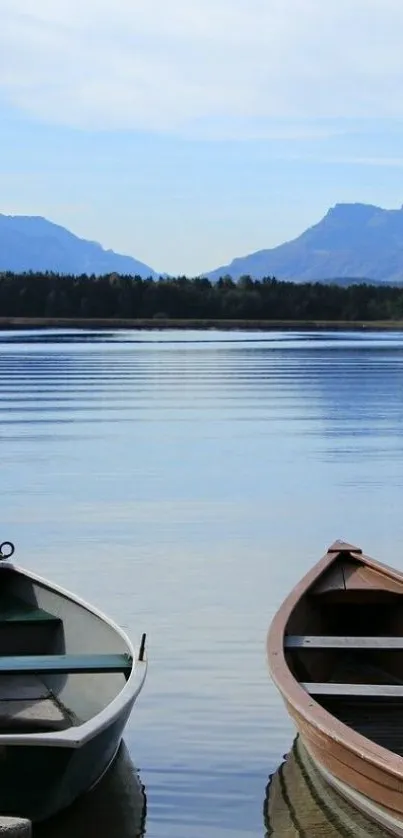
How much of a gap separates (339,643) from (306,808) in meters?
1.70

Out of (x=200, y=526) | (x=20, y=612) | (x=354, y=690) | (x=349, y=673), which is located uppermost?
(x=354, y=690)

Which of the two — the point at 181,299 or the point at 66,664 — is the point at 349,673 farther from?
the point at 181,299

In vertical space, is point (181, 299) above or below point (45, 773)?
below

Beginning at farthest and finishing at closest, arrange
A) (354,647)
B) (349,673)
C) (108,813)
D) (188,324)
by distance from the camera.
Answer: (188,324), (349,673), (354,647), (108,813)

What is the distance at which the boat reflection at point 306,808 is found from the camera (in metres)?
9.09

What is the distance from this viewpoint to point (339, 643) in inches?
436

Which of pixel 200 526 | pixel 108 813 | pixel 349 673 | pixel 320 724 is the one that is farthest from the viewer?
pixel 200 526

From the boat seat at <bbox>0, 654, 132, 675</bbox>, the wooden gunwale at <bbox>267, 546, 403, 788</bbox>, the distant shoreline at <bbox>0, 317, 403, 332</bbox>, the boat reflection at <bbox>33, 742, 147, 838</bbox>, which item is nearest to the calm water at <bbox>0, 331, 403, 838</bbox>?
the boat reflection at <bbox>33, 742, 147, 838</bbox>

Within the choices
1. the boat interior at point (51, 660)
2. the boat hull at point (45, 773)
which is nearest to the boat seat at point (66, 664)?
the boat interior at point (51, 660)

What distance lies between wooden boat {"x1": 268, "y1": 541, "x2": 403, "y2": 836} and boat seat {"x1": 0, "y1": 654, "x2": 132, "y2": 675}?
112 centimetres

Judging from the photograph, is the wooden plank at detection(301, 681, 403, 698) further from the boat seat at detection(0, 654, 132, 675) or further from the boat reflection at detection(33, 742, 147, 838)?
the boat reflection at detection(33, 742, 147, 838)

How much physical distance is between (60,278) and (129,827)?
154005 millimetres

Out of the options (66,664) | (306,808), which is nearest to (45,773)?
(66,664)

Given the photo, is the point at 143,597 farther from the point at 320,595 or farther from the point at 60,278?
the point at 60,278
